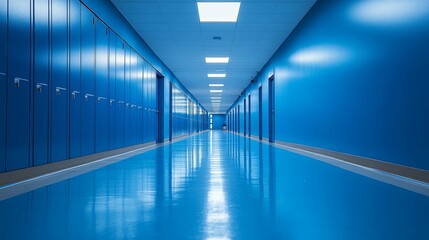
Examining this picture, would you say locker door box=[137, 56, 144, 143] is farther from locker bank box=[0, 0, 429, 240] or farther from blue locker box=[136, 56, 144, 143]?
locker bank box=[0, 0, 429, 240]

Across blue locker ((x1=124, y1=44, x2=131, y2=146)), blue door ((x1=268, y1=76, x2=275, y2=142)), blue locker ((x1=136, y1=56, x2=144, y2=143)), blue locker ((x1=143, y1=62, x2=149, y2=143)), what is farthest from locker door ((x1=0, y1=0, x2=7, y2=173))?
blue door ((x1=268, y1=76, x2=275, y2=142))

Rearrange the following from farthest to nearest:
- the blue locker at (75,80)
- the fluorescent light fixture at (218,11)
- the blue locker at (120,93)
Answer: the blue locker at (120,93)
the fluorescent light fixture at (218,11)
the blue locker at (75,80)

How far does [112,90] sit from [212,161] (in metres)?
2.92

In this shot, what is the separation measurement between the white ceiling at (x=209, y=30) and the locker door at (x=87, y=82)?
141 centimetres

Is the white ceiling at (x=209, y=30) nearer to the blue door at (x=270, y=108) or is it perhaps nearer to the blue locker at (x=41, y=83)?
the blue door at (x=270, y=108)

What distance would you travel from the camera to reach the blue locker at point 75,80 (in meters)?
4.81

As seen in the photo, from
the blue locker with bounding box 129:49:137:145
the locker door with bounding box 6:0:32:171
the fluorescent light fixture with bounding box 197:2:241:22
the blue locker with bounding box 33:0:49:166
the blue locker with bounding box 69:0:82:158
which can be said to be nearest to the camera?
the locker door with bounding box 6:0:32:171

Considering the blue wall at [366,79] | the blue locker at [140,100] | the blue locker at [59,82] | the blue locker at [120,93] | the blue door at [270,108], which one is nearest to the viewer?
the blue wall at [366,79]

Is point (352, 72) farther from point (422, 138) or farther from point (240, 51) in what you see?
point (240, 51)

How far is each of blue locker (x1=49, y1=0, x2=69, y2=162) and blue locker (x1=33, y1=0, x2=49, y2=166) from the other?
0.14 m

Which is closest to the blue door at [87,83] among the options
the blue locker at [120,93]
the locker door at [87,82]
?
the locker door at [87,82]

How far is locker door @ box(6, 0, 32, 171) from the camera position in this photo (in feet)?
11.0

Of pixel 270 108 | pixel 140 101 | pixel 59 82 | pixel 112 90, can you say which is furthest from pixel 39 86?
pixel 270 108

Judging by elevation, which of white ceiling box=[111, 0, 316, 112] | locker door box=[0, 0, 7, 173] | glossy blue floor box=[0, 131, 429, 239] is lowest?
glossy blue floor box=[0, 131, 429, 239]
